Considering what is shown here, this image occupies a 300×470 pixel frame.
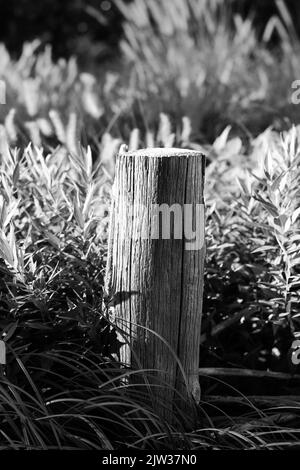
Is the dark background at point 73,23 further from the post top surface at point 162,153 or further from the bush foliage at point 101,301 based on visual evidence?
the post top surface at point 162,153

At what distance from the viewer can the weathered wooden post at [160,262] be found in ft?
7.71

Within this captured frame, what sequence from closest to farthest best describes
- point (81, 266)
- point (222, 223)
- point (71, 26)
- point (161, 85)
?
point (81, 266) → point (222, 223) → point (161, 85) → point (71, 26)

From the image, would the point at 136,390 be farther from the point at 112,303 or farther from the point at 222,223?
the point at 222,223

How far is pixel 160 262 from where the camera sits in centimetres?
240

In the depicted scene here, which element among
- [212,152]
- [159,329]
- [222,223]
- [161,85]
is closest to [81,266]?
[159,329]

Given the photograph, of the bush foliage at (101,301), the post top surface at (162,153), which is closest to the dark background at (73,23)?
the bush foliage at (101,301)

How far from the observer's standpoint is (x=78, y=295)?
2574mm

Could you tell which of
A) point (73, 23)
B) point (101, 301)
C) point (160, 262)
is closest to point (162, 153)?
point (160, 262)

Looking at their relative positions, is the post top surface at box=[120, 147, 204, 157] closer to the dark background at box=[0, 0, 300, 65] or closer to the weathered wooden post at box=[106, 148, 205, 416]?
the weathered wooden post at box=[106, 148, 205, 416]

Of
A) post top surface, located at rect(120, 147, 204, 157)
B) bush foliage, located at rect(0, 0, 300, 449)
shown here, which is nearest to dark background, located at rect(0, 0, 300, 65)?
bush foliage, located at rect(0, 0, 300, 449)

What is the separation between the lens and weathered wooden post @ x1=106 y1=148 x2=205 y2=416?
7.71ft

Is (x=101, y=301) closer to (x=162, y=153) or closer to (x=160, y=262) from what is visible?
(x=160, y=262)
